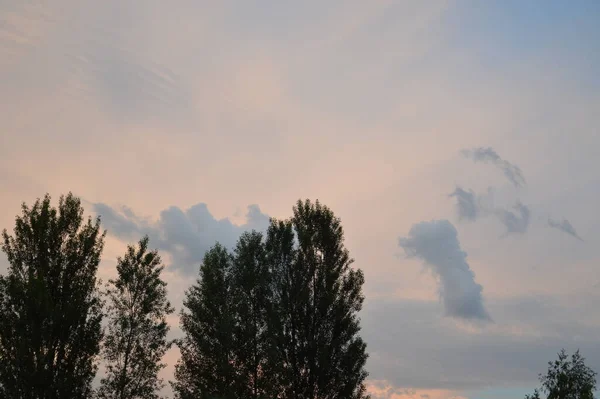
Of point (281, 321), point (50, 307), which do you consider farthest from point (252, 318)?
point (50, 307)

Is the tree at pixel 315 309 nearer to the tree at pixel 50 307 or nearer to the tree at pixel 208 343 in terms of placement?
the tree at pixel 208 343

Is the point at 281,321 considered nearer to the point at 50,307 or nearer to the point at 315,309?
the point at 315,309

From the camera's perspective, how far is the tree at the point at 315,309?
3403 cm

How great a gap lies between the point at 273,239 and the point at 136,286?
1003 centimetres

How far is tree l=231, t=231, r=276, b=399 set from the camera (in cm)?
3612

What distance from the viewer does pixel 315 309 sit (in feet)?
118

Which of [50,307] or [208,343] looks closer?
[50,307]

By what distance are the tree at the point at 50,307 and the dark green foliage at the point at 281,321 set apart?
853 centimetres

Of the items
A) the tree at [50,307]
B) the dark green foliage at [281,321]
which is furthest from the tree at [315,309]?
the tree at [50,307]

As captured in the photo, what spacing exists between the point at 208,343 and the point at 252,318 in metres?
3.47

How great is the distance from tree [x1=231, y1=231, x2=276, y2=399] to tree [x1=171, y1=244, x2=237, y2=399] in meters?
0.62

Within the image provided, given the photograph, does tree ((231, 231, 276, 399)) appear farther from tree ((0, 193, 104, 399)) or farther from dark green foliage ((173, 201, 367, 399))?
tree ((0, 193, 104, 399))

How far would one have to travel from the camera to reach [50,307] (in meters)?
27.8

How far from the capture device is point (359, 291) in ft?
120
